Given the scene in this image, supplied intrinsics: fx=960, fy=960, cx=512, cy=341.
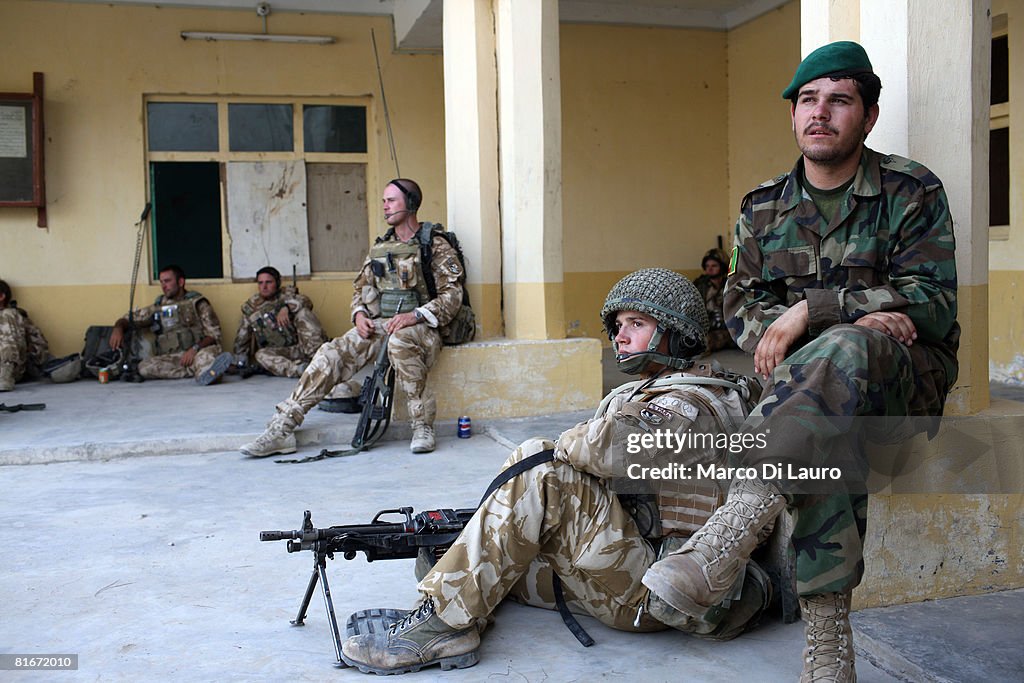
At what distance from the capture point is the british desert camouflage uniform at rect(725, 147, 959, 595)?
203 centimetres

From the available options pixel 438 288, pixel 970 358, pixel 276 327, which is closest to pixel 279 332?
pixel 276 327

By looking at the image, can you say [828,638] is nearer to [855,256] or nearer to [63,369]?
[855,256]

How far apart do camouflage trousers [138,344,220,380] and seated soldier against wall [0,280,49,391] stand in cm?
100

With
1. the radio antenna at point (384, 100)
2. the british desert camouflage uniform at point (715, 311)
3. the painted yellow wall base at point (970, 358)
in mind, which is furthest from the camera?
the radio antenna at point (384, 100)

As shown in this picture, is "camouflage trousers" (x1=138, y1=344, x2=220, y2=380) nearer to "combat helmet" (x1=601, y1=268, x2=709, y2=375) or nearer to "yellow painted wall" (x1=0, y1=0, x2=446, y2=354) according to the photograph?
"yellow painted wall" (x1=0, y1=0, x2=446, y2=354)

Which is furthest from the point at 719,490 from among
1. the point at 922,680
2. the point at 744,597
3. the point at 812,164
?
the point at 812,164

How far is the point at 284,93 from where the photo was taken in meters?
9.84

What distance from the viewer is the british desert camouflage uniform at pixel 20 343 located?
8.59 metres

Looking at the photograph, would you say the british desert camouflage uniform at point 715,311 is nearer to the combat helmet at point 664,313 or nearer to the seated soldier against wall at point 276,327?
the seated soldier against wall at point 276,327

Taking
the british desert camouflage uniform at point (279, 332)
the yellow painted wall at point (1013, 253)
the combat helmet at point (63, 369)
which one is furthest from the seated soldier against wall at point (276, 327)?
the yellow painted wall at point (1013, 253)

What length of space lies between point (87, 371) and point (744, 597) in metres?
8.09

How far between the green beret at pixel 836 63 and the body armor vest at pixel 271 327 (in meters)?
7.31

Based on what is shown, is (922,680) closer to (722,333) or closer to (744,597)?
(744,597)

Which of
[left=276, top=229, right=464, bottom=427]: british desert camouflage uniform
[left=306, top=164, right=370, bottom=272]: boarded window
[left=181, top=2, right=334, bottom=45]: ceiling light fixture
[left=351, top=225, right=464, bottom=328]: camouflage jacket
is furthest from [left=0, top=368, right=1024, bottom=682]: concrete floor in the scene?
[left=181, top=2, right=334, bottom=45]: ceiling light fixture
